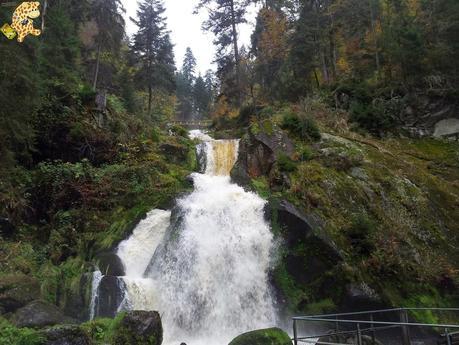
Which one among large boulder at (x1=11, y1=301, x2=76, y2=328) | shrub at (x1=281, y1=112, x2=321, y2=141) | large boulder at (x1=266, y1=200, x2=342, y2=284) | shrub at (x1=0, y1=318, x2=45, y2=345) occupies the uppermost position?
shrub at (x1=281, y1=112, x2=321, y2=141)

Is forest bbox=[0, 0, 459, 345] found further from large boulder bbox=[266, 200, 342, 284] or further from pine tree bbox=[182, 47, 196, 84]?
pine tree bbox=[182, 47, 196, 84]

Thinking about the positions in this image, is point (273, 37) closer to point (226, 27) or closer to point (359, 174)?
point (226, 27)

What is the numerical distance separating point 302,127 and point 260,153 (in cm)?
223

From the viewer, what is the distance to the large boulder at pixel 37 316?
349 inches

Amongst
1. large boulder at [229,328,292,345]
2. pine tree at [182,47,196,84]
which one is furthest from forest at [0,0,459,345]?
pine tree at [182,47,196,84]

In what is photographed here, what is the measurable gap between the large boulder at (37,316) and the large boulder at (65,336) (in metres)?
1.66

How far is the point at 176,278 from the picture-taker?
40.1 feet

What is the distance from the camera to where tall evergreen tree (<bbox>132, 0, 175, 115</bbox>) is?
31.1 meters

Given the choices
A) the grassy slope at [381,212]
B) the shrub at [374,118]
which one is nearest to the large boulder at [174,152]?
the grassy slope at [381,212]

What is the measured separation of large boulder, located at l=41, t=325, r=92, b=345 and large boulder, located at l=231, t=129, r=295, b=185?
10.1m

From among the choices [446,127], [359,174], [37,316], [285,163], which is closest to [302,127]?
[285,163]

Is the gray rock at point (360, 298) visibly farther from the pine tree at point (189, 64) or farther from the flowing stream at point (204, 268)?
the pine tree at point (189, 64)

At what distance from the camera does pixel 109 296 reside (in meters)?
11.1

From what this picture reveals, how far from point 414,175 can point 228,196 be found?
7.34 meters
